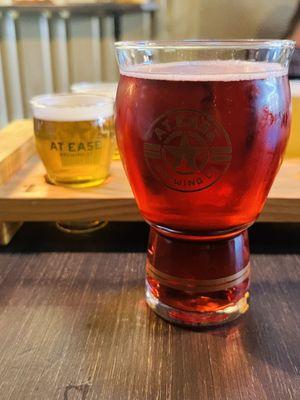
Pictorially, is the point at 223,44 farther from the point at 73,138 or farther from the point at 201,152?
the point at 73,138

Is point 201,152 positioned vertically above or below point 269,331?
above

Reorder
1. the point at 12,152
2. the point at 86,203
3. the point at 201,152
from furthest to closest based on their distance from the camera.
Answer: the point at 12,152 → the point at 86,203 → the point at 201,152

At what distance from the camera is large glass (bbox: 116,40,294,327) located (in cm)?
34

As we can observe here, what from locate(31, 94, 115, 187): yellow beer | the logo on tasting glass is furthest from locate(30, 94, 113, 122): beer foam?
the logo on tasting glass

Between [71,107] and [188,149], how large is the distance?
0.91 feet

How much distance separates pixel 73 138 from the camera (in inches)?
22.5

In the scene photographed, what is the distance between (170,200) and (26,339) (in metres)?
0.16

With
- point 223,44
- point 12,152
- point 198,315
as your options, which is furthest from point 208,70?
point 12,152

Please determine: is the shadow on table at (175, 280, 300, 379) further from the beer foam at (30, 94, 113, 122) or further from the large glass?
the beer foam at (30, 94, 113, 122)

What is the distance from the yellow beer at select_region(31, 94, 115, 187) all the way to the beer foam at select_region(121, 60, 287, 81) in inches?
7.7

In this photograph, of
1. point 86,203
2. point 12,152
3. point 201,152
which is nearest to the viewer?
point 201,152

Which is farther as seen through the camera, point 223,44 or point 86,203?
point 86,203

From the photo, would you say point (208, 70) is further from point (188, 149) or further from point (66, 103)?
point (66, 103)

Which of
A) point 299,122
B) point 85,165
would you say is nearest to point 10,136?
point 85,165
